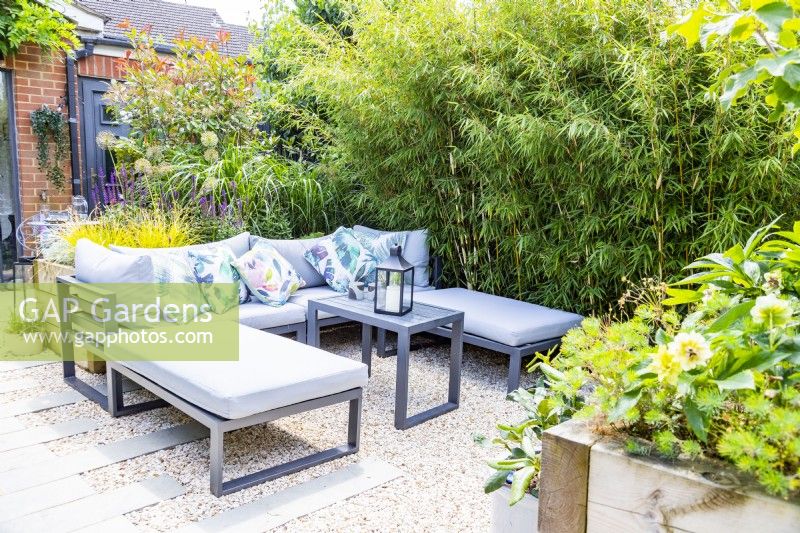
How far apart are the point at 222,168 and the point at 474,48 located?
2.26 meters

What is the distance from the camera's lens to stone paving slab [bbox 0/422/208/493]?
2457 mm

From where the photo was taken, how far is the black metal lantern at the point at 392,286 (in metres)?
3.38

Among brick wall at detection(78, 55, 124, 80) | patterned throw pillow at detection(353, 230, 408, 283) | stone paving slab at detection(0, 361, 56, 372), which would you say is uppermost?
brick wall at detection(78, 55, 124, 80)

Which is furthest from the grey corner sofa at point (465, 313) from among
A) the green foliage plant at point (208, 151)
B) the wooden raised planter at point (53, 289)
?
the wooden raised planter at point (53, 289)

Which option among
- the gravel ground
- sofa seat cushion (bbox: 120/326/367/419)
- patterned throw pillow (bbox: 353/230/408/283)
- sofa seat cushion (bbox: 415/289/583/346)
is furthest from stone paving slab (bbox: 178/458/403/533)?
patterned throw pillow (bbox: 353/230/408/283)

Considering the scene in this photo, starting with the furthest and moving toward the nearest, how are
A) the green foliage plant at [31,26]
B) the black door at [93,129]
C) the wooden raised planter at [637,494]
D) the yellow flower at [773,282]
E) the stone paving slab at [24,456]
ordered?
1. the black door at [93,129]
2. the green foliage plant at [31,26]
3. the stone paving slab at [24,456]
4. the yellow flower at [773,282]
5. the wooden raised planter at [637,494]

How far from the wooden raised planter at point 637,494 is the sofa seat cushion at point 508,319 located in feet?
7.62

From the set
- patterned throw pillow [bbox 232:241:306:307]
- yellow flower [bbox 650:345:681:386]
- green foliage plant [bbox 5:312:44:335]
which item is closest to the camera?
yellow flower [bbox 650:345:681:386]

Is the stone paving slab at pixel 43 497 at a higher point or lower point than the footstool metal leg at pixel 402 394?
lower

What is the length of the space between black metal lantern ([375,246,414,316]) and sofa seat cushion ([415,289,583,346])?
0.54 meters

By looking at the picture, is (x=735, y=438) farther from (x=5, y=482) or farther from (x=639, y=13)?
(x=639, y=13)

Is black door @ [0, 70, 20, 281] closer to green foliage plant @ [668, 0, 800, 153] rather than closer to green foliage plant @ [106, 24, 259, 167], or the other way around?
green foliage plant @ [106, 24, 259, 167]

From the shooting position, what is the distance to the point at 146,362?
2795mm

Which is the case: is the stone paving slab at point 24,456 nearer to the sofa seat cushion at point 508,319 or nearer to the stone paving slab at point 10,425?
the stone paving slab at point 10,425
